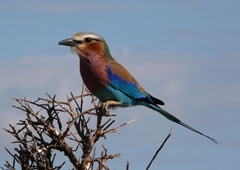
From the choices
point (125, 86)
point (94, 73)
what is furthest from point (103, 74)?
point (125, 86)

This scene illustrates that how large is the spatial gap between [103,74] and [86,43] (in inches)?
27.6

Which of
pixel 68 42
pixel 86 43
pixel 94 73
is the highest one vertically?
pixel 86 43

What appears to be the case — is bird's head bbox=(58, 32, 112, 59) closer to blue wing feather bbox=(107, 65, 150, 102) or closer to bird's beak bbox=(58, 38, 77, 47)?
bird's beak bbox=(58, 38, 77, 47)

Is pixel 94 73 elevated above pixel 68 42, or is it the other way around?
pixel 68 42

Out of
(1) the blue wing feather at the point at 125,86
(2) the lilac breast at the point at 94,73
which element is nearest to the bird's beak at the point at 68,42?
(2) the lilac breast at the point at 94,73

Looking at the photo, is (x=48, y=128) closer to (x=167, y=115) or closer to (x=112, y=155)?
(x=112, y=155)

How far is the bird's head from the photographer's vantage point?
8000 millimetres

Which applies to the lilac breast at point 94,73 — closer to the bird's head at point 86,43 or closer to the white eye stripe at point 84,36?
the bird's head at point 86,43

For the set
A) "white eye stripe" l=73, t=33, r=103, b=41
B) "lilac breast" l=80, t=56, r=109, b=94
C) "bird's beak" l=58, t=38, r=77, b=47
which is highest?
"white eye stripe" l=73, t=33, r=103, b=41

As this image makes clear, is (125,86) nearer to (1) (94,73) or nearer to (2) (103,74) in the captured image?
(2) (103,74)

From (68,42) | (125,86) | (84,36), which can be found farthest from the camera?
(125,86)

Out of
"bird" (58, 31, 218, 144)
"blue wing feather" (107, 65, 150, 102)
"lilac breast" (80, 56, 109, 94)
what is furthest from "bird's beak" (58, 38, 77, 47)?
"blue wing feather" (107, 65, 150, 102)

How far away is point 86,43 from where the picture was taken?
8203 mm

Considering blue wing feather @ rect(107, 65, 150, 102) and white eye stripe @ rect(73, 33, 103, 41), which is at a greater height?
white eye stripe @ rect(73, 33, 103, 41)
